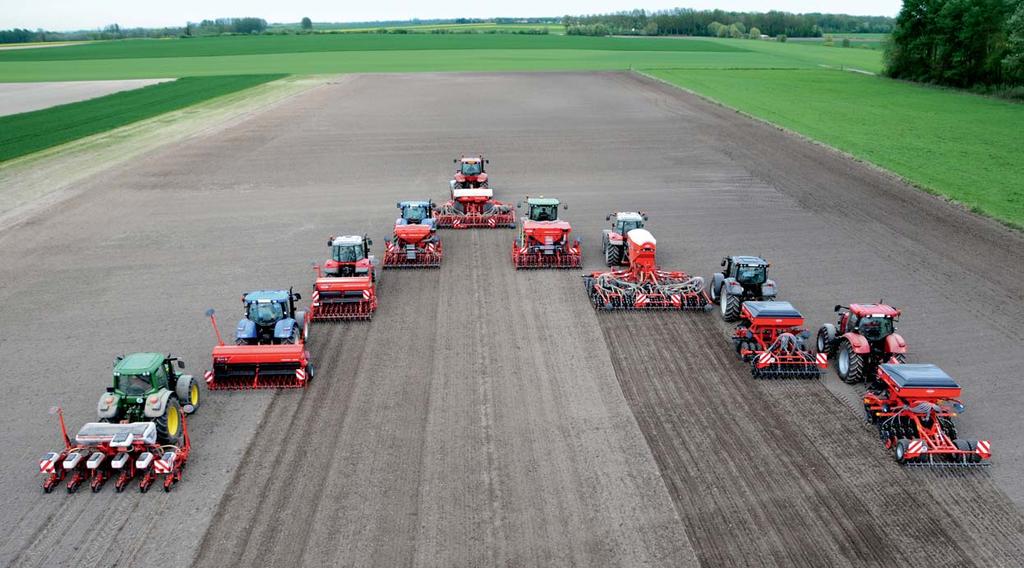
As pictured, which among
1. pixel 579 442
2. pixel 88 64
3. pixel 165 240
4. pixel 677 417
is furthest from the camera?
pixel 88 64

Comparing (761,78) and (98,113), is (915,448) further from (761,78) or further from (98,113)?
(761,78)

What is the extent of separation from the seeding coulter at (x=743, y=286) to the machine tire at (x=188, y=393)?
50.3 ft

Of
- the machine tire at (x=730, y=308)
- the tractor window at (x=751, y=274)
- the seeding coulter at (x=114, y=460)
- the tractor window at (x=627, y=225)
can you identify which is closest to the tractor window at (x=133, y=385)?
the seeding coulter at (x=114, y=460)

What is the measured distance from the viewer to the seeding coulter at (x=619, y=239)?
26812mm

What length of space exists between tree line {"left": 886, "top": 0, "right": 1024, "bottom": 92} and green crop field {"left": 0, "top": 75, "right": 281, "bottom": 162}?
78.6 metres

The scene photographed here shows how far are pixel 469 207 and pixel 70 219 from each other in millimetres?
18712

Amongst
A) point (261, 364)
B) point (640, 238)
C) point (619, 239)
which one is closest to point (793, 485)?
point (640, 238)

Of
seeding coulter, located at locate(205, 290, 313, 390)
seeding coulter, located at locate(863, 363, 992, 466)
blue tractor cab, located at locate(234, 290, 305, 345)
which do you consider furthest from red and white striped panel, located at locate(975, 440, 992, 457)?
blue tractor cab, located at locate(234, 290, 305, 345)

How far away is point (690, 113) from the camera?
6369cm

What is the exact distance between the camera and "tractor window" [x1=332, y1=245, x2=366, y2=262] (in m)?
24.6

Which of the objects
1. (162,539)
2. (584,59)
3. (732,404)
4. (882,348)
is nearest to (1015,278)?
(882,348)

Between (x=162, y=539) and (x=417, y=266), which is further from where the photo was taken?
(x=417, y=266)

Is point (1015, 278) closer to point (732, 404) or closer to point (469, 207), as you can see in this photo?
point (732, 404)

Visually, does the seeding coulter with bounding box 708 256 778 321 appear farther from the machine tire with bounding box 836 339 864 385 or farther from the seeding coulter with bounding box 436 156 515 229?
the seeding coulter with bounding box 436 156 515 229
